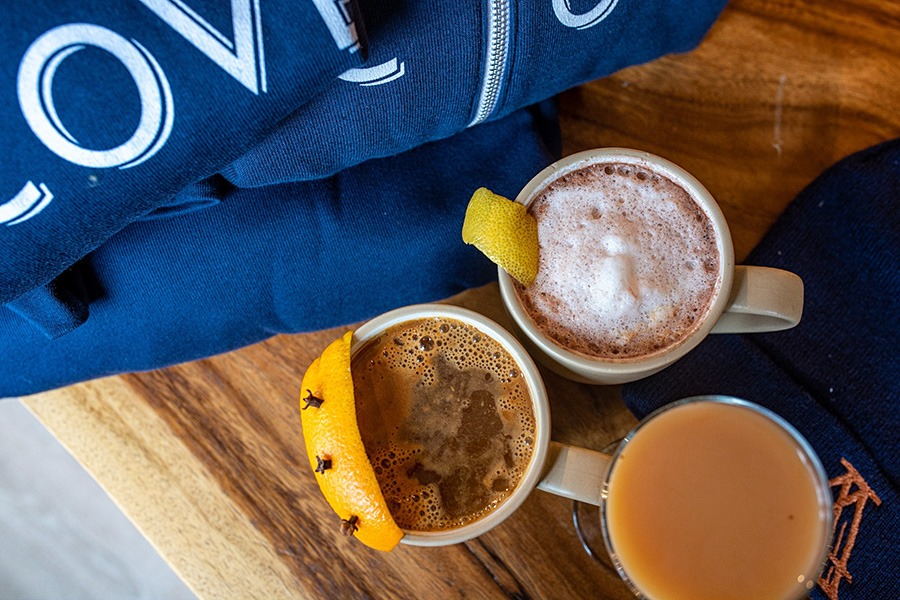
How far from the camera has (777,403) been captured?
0.67 metres

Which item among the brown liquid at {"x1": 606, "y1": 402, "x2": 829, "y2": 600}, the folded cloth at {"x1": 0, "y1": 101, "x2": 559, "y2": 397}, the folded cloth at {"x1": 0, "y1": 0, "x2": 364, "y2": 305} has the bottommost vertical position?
the brown liquid at {"x1": 606, "y1": 402, "x2": 829, "y2": 600}

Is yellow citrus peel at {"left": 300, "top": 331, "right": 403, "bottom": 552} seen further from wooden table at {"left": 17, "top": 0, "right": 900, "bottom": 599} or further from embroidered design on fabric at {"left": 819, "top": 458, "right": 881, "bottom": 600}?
embroidered design on fabric at {"left": 819, "top": 458, "right": 881, "bottom": 600}

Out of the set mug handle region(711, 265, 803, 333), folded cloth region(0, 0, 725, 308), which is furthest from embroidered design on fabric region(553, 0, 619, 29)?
mug handle region(711, 265, 803, 333)

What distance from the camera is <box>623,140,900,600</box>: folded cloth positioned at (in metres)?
0.66

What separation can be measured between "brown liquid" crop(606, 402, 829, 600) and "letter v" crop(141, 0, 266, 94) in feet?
1.30

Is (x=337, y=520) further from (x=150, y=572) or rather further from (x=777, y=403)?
(x=150, y=572)

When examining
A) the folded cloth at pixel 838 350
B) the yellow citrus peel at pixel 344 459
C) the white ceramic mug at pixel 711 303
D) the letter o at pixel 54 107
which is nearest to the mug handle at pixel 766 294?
the white ceramic mug at pixel 711 303

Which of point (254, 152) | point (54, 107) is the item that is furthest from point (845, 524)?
point (54, 107)

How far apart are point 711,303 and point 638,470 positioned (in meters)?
0.15

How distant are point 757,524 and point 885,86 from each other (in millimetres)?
446

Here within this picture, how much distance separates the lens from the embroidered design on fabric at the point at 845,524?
645 millimetres

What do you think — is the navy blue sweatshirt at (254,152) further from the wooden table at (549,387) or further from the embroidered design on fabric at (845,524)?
the embroidered design on fabric at (845,524)

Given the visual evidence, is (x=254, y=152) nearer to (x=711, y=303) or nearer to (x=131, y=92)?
(x=131, y=92)

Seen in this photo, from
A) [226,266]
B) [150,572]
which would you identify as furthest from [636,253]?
[150,572]
